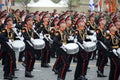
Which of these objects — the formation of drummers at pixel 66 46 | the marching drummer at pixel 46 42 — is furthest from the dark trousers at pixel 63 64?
the marching drummer at pixel 46 42

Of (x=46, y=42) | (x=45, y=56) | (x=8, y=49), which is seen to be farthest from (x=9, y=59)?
(x=46, y=42)

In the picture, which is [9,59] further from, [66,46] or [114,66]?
[114,66]

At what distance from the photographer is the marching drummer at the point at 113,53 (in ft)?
31.2

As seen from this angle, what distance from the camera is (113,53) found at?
9.56 meters

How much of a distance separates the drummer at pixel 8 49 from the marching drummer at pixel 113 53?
2.45m

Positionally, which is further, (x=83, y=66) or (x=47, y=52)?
(x=47, y=52)

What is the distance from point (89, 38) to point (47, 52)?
2411mm

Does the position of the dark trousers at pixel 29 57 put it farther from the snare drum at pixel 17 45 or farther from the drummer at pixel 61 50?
the drummer at pixel 61 50

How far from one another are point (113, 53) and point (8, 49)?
2.65m

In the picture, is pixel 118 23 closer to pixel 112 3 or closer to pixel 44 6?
pixel 112 3

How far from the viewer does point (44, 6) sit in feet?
136

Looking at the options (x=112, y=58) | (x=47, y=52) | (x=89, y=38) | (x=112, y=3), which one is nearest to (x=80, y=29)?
(x=89, y=38)

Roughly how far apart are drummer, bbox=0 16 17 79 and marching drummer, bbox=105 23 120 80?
8.03 feet

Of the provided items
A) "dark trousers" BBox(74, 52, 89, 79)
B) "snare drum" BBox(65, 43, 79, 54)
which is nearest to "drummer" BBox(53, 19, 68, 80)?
"snare drum" BBox(65, 43, 79, 54)
